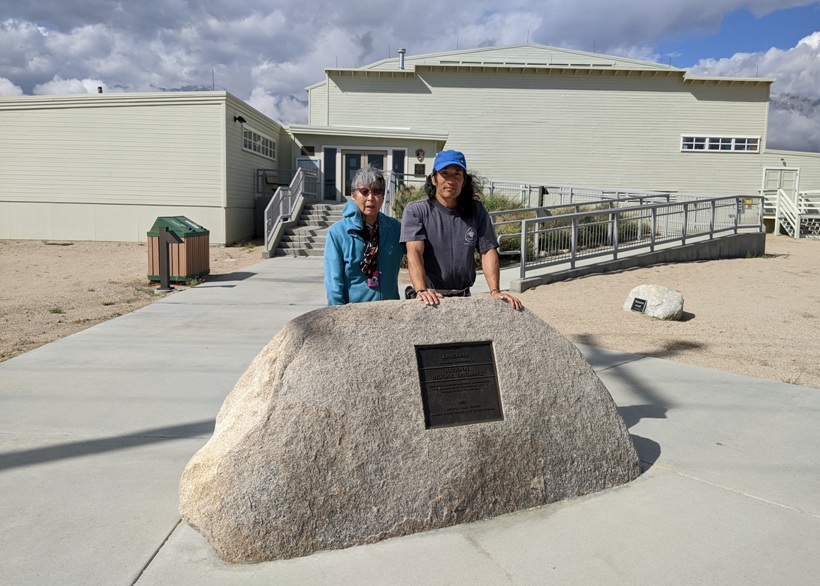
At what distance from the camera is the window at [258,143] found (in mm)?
20234

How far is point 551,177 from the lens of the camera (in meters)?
26.8

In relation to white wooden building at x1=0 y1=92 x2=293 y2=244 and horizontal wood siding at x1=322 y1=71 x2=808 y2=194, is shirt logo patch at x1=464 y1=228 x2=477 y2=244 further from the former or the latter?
horizontal wood siding at x1=322 y1=71 x2=808 y2=194

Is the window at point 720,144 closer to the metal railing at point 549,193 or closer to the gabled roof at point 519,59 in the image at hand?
the gabled roof at point 519,59

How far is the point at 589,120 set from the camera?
86.9ft

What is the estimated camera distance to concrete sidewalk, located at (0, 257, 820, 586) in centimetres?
269

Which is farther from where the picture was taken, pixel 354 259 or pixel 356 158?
pixel 356 158

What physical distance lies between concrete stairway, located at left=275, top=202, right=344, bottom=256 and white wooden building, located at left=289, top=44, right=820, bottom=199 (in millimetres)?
8001

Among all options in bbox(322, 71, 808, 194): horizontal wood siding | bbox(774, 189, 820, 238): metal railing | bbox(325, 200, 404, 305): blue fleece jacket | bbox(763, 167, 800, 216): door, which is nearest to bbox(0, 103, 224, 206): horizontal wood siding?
bbox(322, 71, 808, 194): horizontal wood siding

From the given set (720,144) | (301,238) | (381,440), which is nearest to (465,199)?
(381,440)

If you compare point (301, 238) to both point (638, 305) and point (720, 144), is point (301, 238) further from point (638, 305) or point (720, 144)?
point (720, 144)

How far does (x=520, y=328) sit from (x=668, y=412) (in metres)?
1.96

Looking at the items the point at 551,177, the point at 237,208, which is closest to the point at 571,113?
the point at 551,177

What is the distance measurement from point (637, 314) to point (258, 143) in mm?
15468

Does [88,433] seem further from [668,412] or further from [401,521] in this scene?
[668,412]
